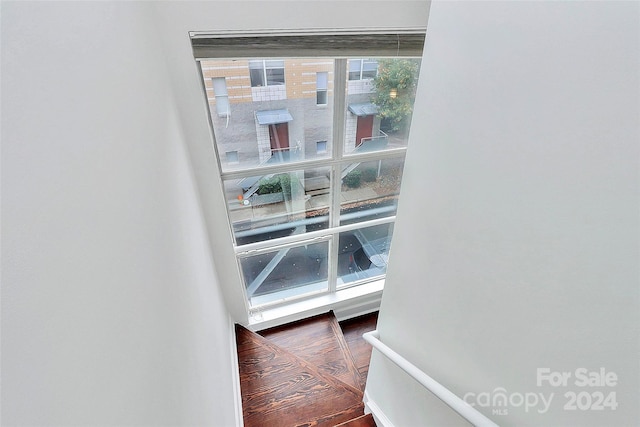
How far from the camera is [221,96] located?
1.84m

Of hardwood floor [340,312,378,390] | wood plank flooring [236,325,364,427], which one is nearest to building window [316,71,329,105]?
wood plank flooring [236,325,364,427]

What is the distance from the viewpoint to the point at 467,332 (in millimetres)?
962

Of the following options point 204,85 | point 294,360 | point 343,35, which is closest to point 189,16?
point 204,85

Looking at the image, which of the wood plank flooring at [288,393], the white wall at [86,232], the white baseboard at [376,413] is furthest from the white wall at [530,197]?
the wood plank flooring at [288,393]

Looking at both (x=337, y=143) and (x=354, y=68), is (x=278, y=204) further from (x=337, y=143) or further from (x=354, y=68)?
(x=354, y=68)

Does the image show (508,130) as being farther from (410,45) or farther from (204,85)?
(204,85)

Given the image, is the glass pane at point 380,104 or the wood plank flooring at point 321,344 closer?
the glass pane at point 380,104

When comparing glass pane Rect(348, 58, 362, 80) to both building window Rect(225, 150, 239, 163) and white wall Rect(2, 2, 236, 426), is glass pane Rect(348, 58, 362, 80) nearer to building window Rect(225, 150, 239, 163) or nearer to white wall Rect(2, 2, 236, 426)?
building window Rect(225, 150, 239, 163)

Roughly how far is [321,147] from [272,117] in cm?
42

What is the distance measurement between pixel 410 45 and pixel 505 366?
1556 millimetres

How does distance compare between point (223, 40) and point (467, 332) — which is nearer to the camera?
point (467, 332)

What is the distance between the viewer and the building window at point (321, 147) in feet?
7.34

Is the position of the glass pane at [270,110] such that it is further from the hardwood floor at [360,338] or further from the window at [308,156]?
the hardwood floor at [360,338]

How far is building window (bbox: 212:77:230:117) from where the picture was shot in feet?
5.85
